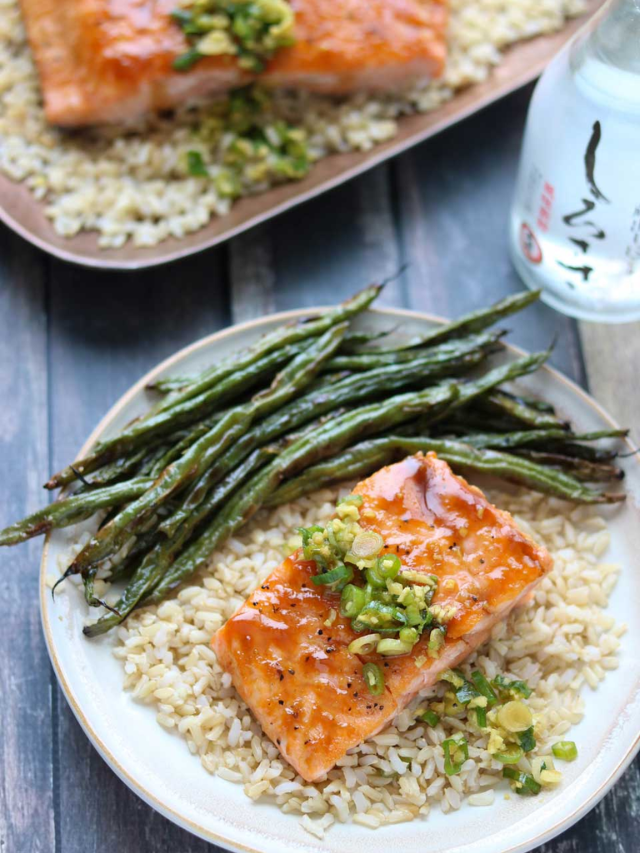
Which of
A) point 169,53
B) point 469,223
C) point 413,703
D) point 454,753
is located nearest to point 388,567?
point 413,703

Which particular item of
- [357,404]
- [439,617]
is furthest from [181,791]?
[357,404]

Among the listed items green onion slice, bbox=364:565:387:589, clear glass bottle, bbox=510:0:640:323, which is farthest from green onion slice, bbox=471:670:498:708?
clear glass bottle, bbox=510:0:640:323

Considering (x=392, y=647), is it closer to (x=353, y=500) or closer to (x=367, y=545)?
(x=367, y=545)

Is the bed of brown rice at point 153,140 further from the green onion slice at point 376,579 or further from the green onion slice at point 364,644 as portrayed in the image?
the green onion slice at point 364,644

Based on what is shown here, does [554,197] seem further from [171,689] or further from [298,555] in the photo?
[171,689]

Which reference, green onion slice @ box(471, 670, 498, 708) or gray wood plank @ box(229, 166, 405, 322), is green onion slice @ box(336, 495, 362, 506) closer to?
green onion slice @ box(471, 670, 498, 708)
